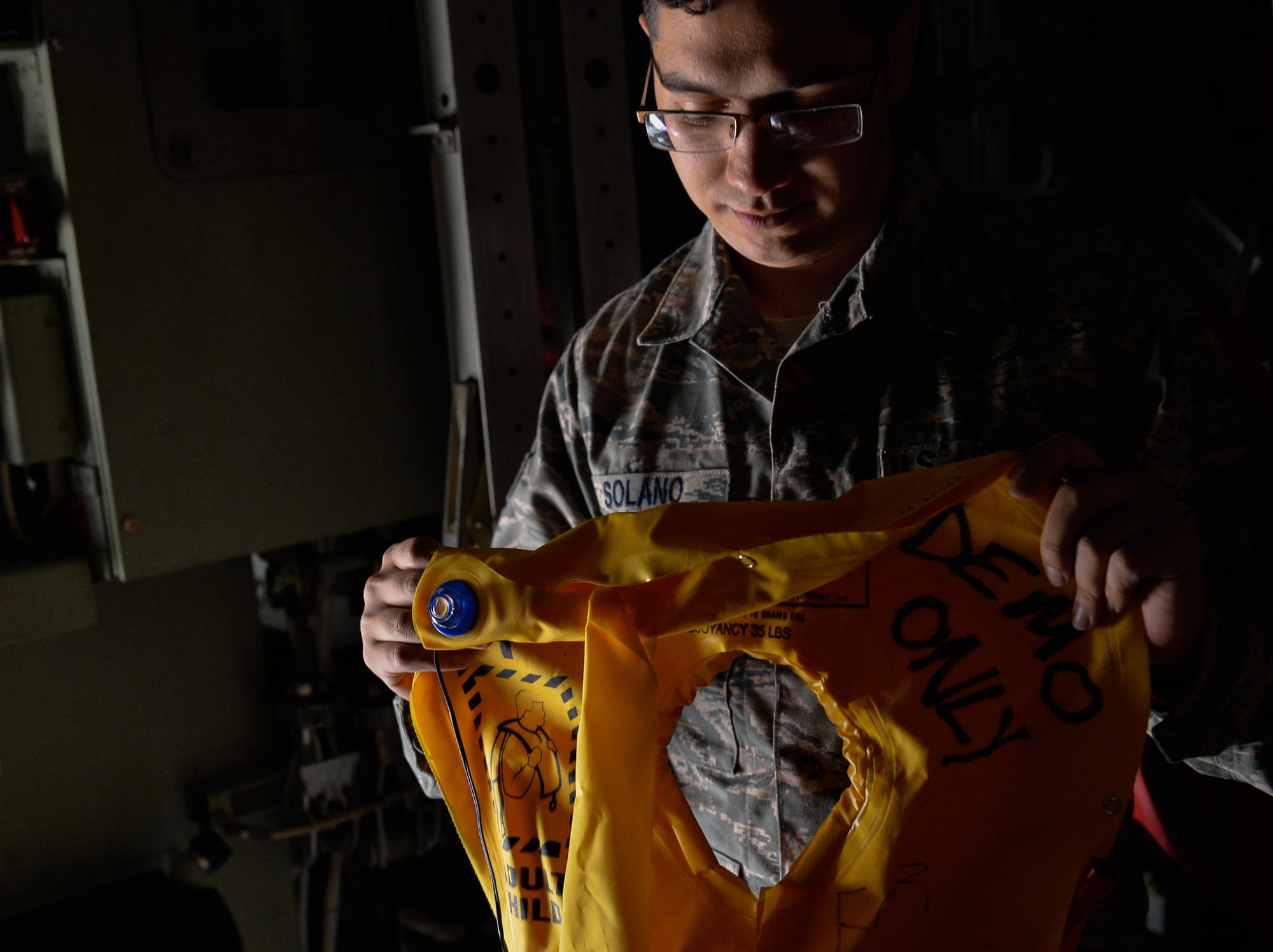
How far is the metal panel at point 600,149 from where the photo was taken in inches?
73.6

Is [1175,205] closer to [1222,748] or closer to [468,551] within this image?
[1222,748]

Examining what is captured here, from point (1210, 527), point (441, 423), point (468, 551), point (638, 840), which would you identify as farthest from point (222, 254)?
point (1210, 527)

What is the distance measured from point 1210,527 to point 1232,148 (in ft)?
4.48

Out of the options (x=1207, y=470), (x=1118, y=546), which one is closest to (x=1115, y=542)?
(x=1118, y=546)

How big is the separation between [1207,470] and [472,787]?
0.77 metres

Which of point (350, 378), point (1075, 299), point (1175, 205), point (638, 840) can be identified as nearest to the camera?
point (638, 840)

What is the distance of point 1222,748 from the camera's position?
3.43ft

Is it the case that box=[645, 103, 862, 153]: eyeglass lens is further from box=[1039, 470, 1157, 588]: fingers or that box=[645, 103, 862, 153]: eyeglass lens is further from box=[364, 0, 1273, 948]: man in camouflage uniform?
box=[1039, 470, 1157, 588]: fingers

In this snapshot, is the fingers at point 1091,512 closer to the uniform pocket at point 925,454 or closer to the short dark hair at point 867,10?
the uniform pocket at point 925,454

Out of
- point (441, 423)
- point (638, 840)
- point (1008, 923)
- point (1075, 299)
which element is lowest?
point (1008, 923)

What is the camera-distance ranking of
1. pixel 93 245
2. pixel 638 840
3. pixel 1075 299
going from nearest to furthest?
pixel 638 840 → pixel 1075 299 → pixel 93 245

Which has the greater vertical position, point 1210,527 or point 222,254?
point 222,254

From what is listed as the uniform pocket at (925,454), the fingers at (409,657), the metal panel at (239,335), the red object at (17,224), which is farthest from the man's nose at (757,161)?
the red object at (17,224)

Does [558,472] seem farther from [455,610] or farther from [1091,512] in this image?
[1091,512]
